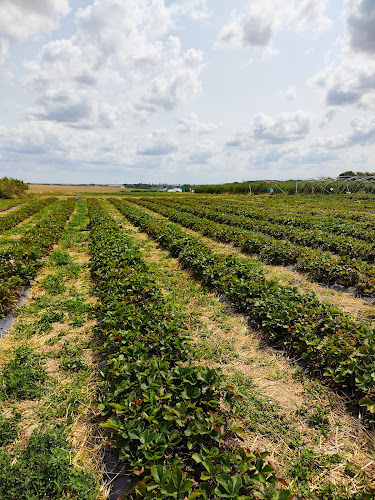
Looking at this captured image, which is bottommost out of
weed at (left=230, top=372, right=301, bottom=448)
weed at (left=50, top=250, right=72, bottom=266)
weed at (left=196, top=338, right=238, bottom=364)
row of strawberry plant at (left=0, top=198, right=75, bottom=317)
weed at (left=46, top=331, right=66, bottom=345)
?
weed at (left=230, top=372, right=301, bottom=448)

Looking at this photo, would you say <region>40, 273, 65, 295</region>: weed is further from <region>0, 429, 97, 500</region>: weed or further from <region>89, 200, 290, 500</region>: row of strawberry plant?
<region>0, 429, 97, 500</region>: weed

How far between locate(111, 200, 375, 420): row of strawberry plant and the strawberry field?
0.02 meters

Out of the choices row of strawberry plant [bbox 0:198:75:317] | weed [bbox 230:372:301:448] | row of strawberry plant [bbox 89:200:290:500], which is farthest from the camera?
row of strawberry plant [bbox 0:198:75:317]

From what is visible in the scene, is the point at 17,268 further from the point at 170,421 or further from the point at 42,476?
the point at 170,421

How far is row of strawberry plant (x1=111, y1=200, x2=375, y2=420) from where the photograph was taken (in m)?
3.42

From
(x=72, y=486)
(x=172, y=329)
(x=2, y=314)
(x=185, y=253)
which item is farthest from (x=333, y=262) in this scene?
(x=2, y=314)

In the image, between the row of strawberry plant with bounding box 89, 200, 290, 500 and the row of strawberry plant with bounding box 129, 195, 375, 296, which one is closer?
the row of strawberry plant with bounding box 89, 200, 290, 500

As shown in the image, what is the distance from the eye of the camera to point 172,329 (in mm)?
3992

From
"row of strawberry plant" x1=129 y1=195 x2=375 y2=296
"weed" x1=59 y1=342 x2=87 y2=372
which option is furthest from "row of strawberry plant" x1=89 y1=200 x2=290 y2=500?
"row of strawberry plant" x1=129 y1=195 x2=375 y2=296

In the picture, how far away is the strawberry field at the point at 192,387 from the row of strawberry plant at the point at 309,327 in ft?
0.08

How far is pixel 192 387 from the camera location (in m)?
2.88

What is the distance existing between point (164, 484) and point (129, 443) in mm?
532

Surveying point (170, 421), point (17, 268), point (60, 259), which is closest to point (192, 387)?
point (170, 421)

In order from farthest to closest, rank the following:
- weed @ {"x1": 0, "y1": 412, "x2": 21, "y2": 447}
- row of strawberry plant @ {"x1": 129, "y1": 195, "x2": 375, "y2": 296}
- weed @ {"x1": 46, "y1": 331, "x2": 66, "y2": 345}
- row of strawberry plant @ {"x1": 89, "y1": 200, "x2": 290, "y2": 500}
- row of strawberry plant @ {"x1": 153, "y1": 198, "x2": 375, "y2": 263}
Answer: row of strawberry plant @ {"x1": 153, "y1": 198, "x2": 375, "y2": 263} → row of strawberry plant @ {"x1": 129, "y1": 195, "x2": 375, "y2": 296} → weed @ {"x1": 46, "y1": 331, "x2": 66, "y2": 345} → weed @ {"x1": 0, "y1": 412, "x2": 21, "y2": 447} → row of strawberry plant @ {"x1": 89, "y1": 200, "x2": 290, "y2": 500}
